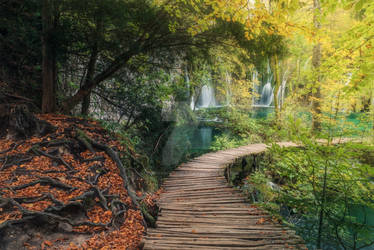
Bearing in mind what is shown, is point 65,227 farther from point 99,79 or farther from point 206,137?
point 206,137

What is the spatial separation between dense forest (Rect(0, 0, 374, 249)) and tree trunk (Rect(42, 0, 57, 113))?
28 mm

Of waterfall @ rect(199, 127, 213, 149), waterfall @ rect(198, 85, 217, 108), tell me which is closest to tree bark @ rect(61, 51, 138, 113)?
waterfall @ rect(199, 127, 213, 149)

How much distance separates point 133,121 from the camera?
7156mm

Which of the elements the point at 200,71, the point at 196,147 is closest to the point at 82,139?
the point at 200,71

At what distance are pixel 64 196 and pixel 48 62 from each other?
3461 millimetres

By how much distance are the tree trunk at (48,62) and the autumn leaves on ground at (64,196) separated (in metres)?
0.74

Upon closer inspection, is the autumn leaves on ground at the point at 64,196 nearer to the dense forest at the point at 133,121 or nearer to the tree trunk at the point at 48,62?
the dense forest at the point at 133,121

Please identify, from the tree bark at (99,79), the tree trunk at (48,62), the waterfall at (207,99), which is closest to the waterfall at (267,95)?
the waterfall at (207,99)

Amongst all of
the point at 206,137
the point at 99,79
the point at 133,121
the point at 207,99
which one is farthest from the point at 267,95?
the point at 99,79

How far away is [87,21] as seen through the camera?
14.9 feet

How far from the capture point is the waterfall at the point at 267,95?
25094 millimetres

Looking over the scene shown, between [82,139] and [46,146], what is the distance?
2.18ft

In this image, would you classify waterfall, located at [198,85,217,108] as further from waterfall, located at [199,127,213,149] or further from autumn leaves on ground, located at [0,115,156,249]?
autumn leaves on ground, located at [0,115,156,249]

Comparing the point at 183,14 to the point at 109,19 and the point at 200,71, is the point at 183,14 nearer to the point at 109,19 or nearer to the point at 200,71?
the point at 109,19
